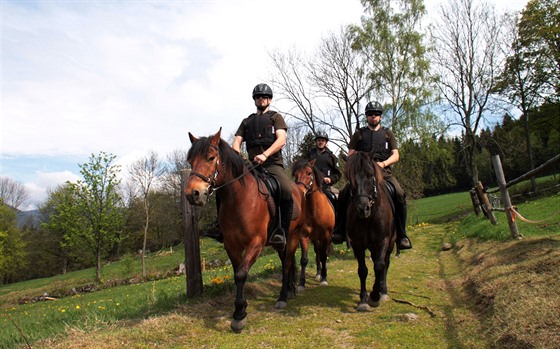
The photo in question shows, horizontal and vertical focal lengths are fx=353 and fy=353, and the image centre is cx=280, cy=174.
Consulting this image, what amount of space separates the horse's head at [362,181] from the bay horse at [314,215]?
2023 mm

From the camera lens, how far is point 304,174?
25.4ft

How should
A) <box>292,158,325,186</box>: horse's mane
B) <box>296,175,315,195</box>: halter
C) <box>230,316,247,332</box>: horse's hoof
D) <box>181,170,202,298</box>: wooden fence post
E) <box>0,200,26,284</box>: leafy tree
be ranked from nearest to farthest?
<box>230,316,247,332</box>: horse's hoof
<box>181,170,202,298</box>: wooden fence post
<box>296,175,315,195</box>: halter
<box>292,158,325,186</box>: horse's mane
<box>0,200,26,284</box>: leafy tree

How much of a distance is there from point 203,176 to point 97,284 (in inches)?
1093

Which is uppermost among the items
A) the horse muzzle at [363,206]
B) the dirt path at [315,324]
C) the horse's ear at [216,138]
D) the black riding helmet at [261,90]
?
the black riding helmet at [261,90]

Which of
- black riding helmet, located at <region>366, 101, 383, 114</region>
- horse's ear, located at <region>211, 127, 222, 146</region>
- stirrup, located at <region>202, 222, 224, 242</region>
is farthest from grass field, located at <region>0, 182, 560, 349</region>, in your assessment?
black riding helmet, located at <region>366, 101, 383, 114</region>

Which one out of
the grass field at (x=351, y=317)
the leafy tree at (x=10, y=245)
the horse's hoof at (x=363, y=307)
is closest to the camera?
the grass field at (x=351, y=317)

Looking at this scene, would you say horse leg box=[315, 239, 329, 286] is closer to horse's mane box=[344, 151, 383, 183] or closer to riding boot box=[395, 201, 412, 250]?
riding boot box=[395, 201, 412, 250]

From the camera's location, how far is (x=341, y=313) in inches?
220

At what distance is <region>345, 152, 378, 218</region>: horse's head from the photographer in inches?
209

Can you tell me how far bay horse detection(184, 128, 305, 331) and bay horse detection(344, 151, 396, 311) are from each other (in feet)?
4.57

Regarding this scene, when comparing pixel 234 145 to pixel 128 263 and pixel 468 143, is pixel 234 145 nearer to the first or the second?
pixel 128 263

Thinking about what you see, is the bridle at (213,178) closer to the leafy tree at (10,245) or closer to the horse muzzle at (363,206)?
the horse muzzle at (363,206)

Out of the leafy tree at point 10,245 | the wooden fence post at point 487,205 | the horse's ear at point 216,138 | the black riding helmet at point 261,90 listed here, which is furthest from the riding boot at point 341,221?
the leafy tree at point 10,245

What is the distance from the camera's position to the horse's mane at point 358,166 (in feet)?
18.3
